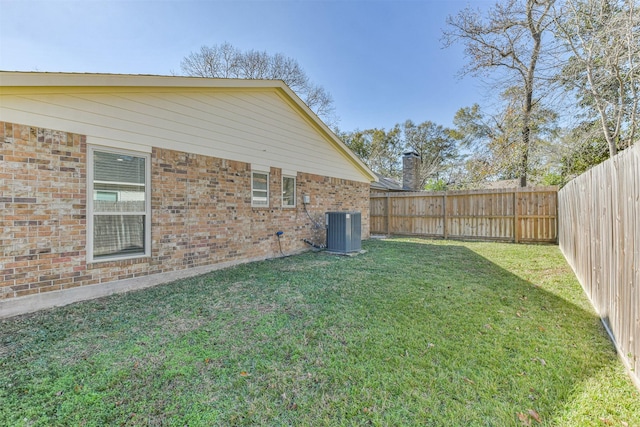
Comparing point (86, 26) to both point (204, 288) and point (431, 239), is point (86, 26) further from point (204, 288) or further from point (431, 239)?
point (431, 239)

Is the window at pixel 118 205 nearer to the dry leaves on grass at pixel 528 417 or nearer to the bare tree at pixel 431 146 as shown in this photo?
the dry leaves on grass at pixel 528 417

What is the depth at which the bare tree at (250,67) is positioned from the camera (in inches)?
771

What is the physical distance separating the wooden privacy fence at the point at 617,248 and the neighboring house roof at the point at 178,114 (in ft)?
21.3

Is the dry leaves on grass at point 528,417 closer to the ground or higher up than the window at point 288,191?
closer to the ground

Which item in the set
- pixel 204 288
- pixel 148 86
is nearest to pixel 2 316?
pixel 204 288

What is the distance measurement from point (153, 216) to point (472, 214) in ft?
36.7

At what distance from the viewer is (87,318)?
3738 millimetres

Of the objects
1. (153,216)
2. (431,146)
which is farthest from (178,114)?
(431,146)

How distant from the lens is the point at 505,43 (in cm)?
1245

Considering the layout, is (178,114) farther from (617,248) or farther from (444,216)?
(444,216)

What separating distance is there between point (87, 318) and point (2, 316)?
3.56 feet

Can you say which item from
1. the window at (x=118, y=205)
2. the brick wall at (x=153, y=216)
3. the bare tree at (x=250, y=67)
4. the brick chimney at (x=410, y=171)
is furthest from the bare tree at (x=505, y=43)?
the window at (x=118, y=205)

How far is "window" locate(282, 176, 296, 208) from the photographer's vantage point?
26.9ft

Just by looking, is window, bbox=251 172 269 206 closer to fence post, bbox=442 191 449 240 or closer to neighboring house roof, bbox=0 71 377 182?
neighboring house roof, bbox=0 71 377 182
